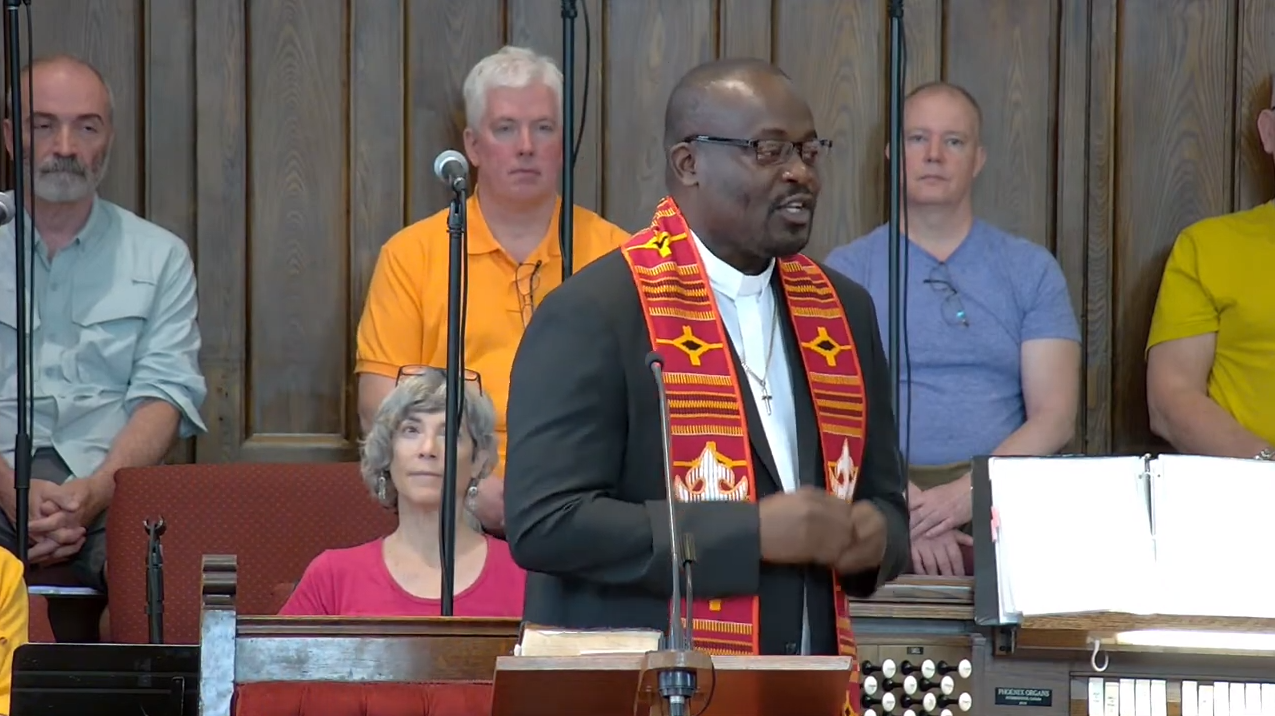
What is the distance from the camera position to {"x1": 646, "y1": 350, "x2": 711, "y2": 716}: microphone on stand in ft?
6.93

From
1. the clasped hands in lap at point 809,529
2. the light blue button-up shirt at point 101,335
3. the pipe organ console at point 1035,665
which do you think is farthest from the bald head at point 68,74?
the clasped hands in lap at point 809,529

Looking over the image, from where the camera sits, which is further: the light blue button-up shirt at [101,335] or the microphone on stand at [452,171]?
the light blue button-up shirt at [101,335]

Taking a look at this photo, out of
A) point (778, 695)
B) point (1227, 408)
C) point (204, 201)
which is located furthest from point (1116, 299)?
point (778, 695)

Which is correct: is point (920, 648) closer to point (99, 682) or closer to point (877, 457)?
point (877, 457)

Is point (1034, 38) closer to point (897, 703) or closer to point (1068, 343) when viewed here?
point (1068, 343)

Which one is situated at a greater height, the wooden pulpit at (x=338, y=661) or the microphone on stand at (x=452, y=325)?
the microphone on stand at (x=452, y=325)

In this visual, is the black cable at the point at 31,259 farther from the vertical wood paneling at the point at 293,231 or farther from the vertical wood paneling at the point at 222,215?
the vertical wood paneling at the point at 293,231

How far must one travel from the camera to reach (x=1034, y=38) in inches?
209

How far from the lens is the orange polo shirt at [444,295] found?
473cm

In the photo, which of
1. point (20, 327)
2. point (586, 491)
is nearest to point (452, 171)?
point (586, 491)

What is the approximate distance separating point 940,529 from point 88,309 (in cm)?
204

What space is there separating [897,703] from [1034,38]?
2139 mm

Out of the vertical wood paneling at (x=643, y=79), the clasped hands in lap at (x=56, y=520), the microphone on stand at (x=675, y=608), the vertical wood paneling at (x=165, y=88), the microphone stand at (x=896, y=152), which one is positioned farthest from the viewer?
the vertical wood paneling at (x=643, y=79)

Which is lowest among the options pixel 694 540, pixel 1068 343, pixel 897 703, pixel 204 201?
pixel 897 703
